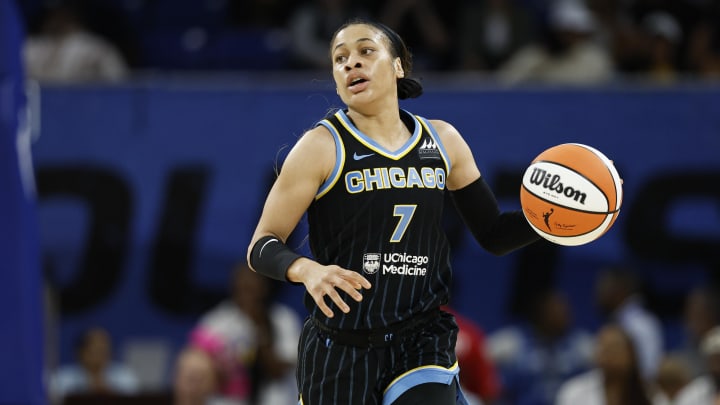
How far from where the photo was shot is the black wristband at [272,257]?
4.75 m

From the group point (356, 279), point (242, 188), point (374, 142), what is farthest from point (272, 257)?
point (242, 188)

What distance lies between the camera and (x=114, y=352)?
10922mm

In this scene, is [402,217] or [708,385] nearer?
[402,217]

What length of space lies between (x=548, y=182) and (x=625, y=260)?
5852 millimetres

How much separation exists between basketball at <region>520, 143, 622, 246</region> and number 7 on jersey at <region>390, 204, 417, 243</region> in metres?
0.53

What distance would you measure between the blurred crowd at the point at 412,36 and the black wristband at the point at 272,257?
6.95 metres

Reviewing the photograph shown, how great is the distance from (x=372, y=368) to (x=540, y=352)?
586 cm

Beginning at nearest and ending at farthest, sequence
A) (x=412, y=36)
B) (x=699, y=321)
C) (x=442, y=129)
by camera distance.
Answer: (x=442, y=129) → (x=699, y=321) → (x=412, y=36)

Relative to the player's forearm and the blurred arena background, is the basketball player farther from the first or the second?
the blurred arena background

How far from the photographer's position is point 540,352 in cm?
1064

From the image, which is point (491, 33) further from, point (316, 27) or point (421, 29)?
point (316, 27)

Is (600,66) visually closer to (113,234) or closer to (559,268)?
(559,268)

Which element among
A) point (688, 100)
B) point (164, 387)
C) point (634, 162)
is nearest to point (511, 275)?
point (634, 162)

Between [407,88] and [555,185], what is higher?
[407,88]
